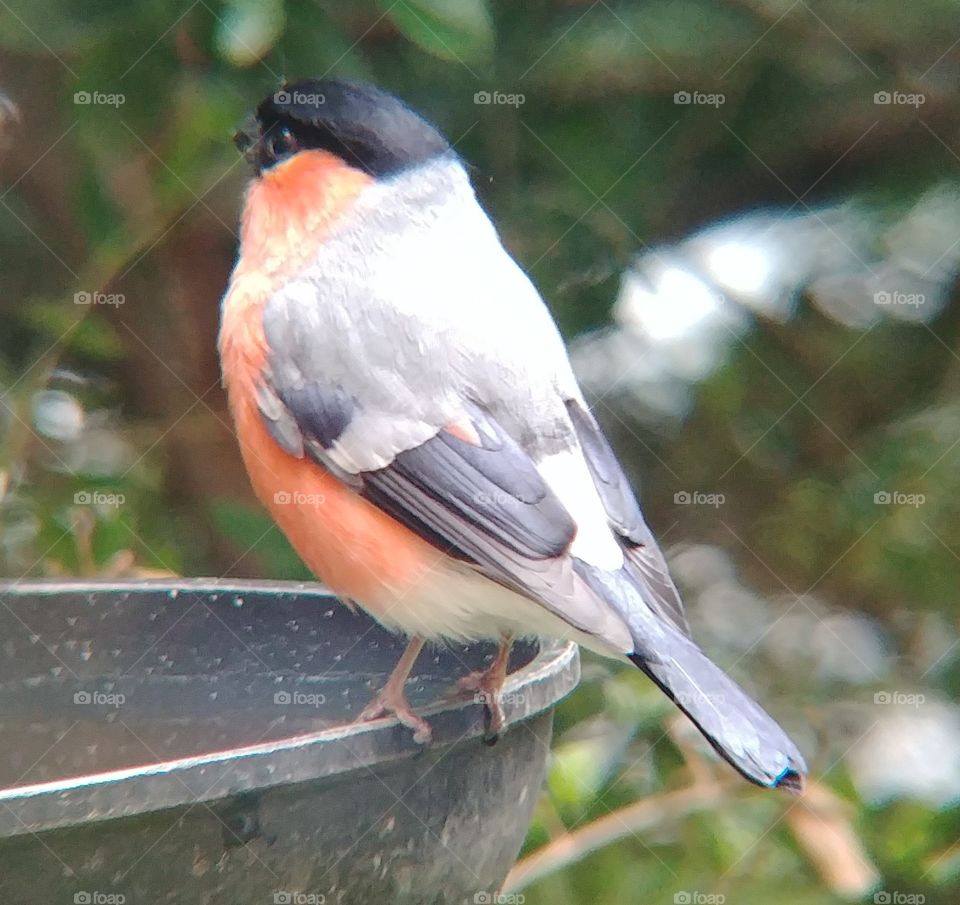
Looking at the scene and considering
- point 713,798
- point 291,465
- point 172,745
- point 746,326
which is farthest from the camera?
point 746,326

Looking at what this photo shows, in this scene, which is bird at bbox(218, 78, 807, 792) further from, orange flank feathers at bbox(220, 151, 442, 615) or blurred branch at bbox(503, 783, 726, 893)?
blurred branch at bbox(503, 783, 726, 893)

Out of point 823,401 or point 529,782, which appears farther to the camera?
point 823,401

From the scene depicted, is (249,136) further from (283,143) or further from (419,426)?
(419,426)

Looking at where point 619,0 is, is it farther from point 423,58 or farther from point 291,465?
point 291,465

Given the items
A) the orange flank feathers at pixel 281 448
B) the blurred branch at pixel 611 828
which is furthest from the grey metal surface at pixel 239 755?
the blurred branch at pixel 611 828

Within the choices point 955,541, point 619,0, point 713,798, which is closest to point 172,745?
point 713,798

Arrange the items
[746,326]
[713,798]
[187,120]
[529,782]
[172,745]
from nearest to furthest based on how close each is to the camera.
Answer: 1. [529,782]
2. [172,745]
3. [187,120]
4. [713,798]
5. [746,326]

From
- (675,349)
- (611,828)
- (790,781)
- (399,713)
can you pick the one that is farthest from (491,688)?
(675,349)
